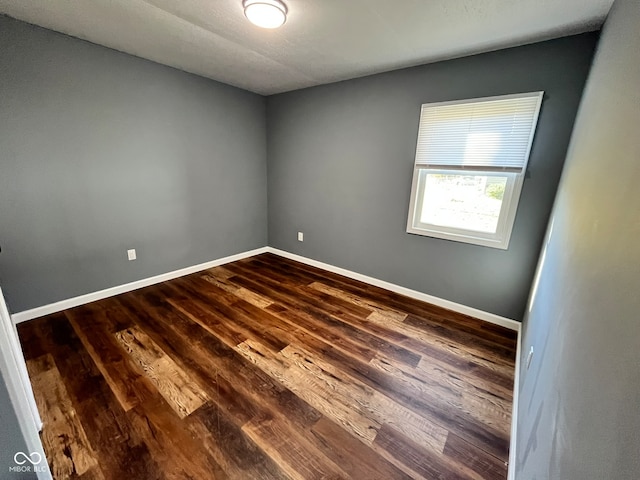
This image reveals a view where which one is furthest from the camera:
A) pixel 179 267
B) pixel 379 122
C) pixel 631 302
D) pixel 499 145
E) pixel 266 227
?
pixel 266 227

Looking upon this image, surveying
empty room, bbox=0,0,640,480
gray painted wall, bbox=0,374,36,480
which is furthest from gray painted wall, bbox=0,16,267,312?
gray painted wall, bbox=0,374,36,480

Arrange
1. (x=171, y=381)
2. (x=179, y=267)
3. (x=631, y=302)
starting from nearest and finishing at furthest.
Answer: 1. (x=631, y=302)
2. (x=171, y=381)
3. (x=179, y=267)

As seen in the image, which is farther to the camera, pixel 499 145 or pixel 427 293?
pixel 427 293

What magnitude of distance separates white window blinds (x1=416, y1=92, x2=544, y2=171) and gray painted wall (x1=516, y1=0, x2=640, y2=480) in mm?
799

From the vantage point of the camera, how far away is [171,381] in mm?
1687

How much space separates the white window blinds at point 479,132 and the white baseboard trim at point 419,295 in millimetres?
1360

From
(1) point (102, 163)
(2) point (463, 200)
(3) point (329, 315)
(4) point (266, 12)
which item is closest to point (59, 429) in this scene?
(3) point (329, 315)

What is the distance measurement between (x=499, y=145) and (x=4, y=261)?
166 inches

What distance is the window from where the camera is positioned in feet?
6.97

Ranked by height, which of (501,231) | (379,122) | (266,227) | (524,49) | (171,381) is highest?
(524,49)

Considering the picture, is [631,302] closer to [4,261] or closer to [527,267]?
[527,267]

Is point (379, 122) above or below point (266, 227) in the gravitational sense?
above

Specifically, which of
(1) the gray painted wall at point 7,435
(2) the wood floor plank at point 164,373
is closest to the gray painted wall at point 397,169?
(2) the wood floor plank at point 164,373

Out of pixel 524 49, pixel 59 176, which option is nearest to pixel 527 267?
pixel 524 49
